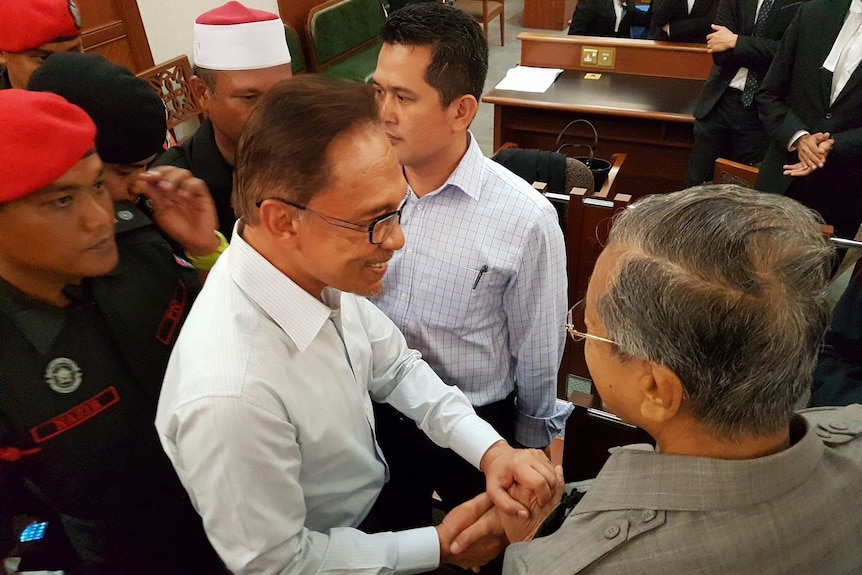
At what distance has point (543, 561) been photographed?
34.2 inches

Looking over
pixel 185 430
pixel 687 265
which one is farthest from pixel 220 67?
pixel 687 265

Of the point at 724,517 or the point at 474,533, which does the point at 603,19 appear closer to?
the point at 474,533

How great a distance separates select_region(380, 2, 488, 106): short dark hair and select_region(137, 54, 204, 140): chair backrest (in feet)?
7.97

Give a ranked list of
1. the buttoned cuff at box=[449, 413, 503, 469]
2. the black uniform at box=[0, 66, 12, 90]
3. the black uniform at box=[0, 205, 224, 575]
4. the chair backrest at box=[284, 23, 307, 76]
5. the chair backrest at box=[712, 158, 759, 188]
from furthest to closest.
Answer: the chair backrest at box=[284, 23, 307, 76], the chair backrest at box=[712, 158, 759, 188], the black uniform at box=[0, 66, 12, 90], the buttoned cuff at box=[449, 413, 503, 469], the black uniform at box=[0, 205, 224, 575]

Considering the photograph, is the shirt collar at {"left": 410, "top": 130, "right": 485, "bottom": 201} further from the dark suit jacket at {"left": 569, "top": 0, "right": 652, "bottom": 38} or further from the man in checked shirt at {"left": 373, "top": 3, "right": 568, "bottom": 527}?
the dark suit jacket at {"left": 569, "top": 0, "right": 652, "bottom": 38}

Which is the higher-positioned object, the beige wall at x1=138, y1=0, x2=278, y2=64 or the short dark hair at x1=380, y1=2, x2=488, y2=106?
the short dark hair at x1=380, y1=2, x2=488, y2=106

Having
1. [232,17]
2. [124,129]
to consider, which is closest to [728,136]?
[232,17]

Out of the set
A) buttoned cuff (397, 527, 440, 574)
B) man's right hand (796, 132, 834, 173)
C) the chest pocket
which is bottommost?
buttoned cuff (397, 527, 440, 574)

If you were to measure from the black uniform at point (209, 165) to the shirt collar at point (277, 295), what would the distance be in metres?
0.91

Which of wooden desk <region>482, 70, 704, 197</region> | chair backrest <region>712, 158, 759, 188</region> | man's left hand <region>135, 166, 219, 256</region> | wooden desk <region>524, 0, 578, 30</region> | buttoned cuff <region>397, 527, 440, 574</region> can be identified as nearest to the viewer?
buttoned cuff <region>397, 527, 440, 574</region>

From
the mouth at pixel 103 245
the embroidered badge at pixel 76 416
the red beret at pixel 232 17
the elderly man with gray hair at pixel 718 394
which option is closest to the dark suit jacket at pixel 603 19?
the red beret at pixel 232 17

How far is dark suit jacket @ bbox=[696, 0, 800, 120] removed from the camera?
118 inches

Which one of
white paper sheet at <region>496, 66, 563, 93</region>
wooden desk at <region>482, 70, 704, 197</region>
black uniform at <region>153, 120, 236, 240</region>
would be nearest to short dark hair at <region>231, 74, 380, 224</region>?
black uniform at <region>153, 120, 236, 240</region>

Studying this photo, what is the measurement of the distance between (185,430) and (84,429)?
312 mm
